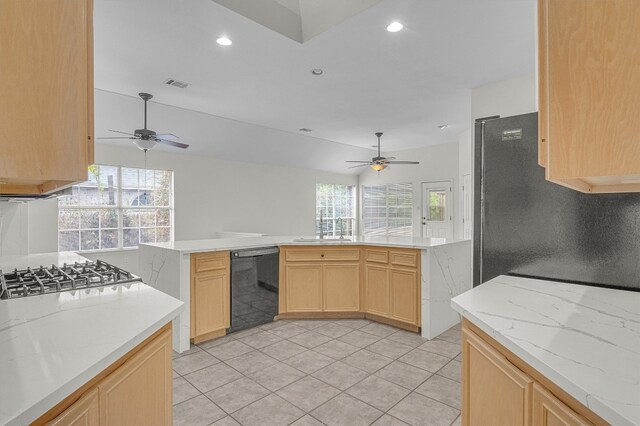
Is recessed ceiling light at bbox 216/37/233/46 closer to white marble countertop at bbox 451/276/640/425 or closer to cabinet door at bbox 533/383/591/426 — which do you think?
white marble countertop at bbox 451/276/640/425

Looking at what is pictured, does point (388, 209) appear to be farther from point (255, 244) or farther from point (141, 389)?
point (141, 389)

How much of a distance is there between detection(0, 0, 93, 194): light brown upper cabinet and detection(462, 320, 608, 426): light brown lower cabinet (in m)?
1.39

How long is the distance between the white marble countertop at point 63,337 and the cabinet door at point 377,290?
2.58 meters

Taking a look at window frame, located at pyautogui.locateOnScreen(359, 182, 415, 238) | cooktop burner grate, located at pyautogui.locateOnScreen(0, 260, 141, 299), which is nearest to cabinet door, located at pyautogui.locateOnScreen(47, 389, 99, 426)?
cooktop burner grate, located at pyautogui.locateOnScreen(0, 260, 141, 299)

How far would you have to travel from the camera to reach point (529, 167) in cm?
189

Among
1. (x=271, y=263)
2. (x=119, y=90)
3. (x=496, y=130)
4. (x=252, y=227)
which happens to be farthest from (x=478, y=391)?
(x=252, y=227)

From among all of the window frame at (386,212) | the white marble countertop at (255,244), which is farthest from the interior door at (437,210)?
the white marble countertop at (255,244)

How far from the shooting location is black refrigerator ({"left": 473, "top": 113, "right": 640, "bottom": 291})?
5.16 feet

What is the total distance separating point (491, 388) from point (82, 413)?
1262 mm

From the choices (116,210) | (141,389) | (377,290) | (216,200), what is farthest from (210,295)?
(216,200)

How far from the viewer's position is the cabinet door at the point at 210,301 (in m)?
3.17

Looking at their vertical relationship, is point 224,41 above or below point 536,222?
above

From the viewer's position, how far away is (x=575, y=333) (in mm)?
1042

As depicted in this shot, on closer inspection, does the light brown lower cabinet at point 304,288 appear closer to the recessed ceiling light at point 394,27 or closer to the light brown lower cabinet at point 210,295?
the light brown lower cabinet at point 210,295
